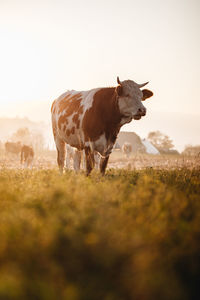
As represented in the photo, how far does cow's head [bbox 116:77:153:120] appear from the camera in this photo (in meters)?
6.23

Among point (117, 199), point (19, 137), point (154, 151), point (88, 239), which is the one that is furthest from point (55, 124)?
point (154, 151)

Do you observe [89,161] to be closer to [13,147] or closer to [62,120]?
[62,120]

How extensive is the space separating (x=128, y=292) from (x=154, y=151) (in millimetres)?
70910

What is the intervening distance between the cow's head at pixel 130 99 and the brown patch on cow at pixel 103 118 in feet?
0.59

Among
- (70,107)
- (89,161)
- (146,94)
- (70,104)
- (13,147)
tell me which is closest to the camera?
(89,161)

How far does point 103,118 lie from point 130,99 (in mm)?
790

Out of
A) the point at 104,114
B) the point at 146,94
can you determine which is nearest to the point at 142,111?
the point at 104,114

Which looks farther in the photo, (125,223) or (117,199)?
(117,199)

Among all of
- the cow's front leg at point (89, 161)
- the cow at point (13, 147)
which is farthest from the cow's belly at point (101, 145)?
the cow at point (13, 147)

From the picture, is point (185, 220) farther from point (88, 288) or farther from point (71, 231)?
point (88, 288)

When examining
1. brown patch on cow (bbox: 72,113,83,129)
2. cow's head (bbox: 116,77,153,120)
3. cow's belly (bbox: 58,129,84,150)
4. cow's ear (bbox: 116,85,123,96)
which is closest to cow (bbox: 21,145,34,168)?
cow's belly (bbox: 58,129,84,150)

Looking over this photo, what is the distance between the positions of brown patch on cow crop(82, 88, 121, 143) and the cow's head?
7.1 inches

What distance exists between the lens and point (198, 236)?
7.47ft

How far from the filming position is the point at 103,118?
6.51m
